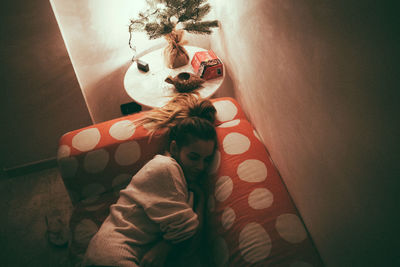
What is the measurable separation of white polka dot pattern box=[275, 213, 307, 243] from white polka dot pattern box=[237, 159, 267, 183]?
0.17 m

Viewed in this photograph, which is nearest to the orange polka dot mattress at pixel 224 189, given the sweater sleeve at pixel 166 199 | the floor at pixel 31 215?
the sweater sleeve at pixel 166 199

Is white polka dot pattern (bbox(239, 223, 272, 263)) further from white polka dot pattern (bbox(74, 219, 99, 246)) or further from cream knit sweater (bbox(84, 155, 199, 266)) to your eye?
white polka dot pattern (bbox(74, 219, 99, 246))

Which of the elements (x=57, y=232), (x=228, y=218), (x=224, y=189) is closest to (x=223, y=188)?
(x=224, y=189)

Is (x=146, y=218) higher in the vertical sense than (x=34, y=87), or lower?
lower

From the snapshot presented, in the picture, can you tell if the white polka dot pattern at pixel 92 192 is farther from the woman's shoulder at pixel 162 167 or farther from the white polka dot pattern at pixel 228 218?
the white polka dot pattern at pixel 228 218

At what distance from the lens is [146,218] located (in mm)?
851

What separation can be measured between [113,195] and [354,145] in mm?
985

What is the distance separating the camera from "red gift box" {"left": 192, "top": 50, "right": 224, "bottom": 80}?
4.15ft

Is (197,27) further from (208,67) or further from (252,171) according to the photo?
(252,171)

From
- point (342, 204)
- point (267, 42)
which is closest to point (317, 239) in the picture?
point (342, 204)

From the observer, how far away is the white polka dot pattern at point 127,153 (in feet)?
3.34

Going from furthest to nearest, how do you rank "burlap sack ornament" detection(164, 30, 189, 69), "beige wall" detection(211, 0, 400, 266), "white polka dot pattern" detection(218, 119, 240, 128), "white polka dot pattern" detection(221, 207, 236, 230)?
"burlap sack ornament" detection(164, 30, 189, 69) → "white polka dot pattern" detection(218, 119, 240, 128) → "white polka dot pattern" detection(221, 207, 236, 230) → "beige wall" detection(211, 0, 400, 266)

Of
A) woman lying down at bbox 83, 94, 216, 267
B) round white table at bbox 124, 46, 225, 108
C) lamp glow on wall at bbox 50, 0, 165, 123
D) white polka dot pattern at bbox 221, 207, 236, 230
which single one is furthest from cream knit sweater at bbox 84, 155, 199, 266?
lamp glow on wall at bbox 50, 0, 165, 123

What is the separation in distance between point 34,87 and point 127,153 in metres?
0.80
